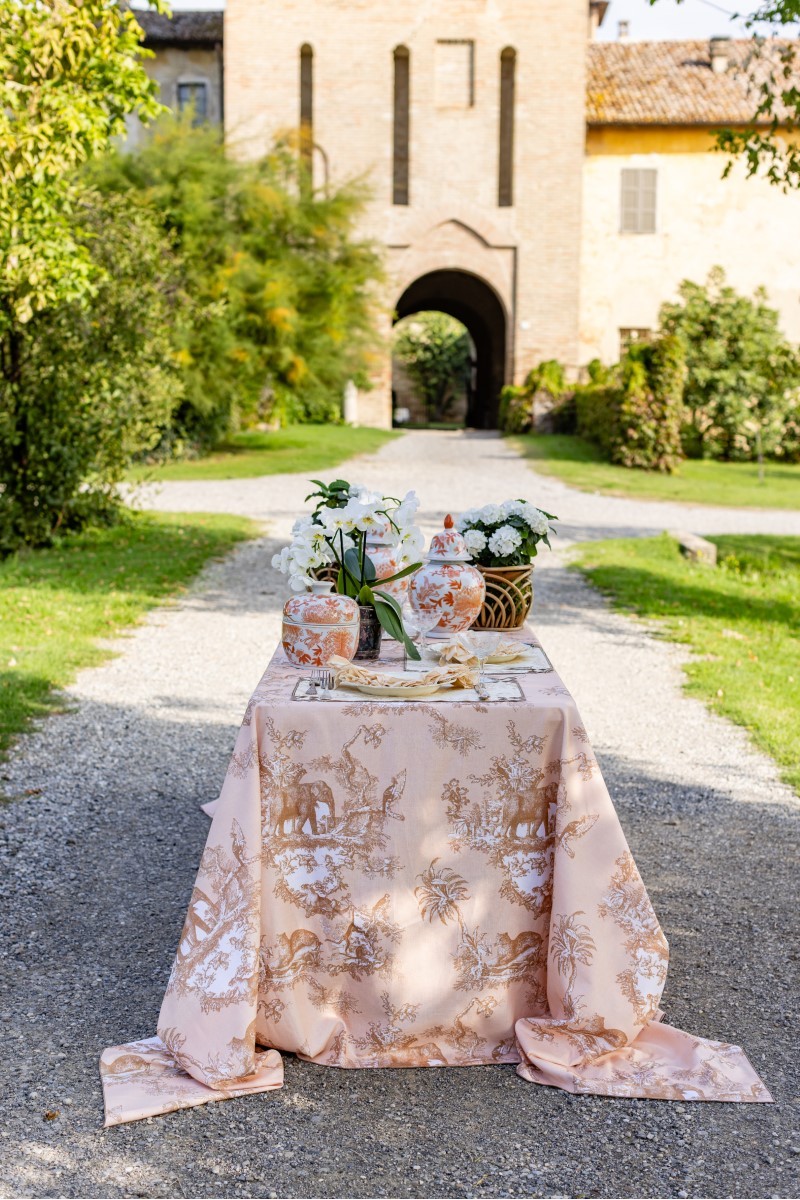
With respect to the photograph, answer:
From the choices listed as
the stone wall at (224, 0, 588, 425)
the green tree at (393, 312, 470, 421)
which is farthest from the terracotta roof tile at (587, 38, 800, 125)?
the green tree at (393, 312, 470, 421)

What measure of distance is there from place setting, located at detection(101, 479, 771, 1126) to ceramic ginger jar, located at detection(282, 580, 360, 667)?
125mm

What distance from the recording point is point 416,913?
278cm

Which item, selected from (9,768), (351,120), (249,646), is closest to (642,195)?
(351,120)

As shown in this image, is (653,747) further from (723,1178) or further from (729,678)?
(723,1178)

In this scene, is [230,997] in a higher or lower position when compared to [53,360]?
lower

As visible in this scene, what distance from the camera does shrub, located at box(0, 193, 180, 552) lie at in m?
10.1

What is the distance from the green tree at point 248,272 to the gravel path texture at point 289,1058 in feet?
42.3

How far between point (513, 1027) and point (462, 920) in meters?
0.31

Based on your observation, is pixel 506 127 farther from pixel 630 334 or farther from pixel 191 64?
pixel 191 64

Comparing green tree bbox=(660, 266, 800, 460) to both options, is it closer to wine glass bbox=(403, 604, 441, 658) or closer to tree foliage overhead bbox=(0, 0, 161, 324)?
tree foliage overhead bbox=(0, 0, 161, 324)

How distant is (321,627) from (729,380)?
22.2m

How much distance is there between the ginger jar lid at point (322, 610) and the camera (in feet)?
9.78

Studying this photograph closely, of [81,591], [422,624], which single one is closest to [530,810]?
[422,624]

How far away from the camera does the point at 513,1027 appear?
286 centimetres
